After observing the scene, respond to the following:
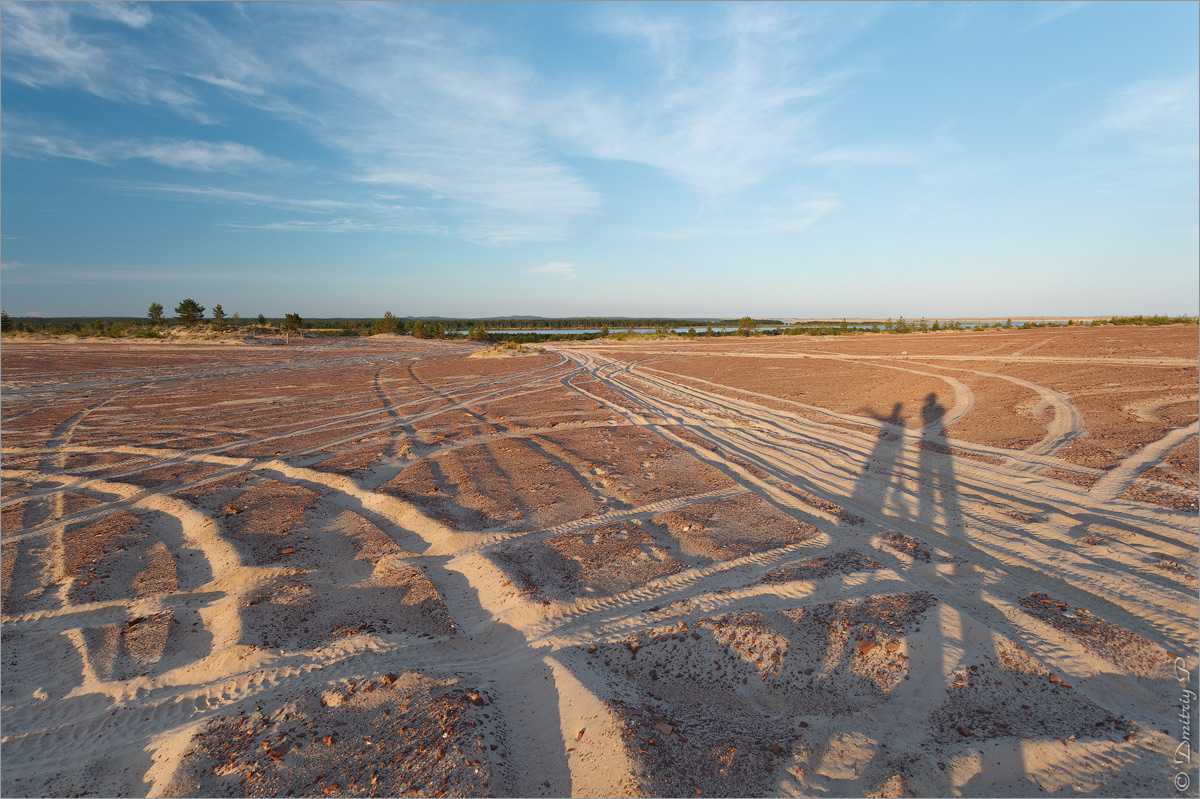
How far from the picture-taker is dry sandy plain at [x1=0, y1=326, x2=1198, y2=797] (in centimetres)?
266

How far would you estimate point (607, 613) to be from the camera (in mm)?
4000

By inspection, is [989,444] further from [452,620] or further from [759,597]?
[452,620]

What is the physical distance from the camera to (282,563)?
4918 mm

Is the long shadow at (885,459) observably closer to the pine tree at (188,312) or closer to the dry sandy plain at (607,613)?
the dry sandy plain at (607,613)

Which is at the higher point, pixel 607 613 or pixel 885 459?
pixel 885 459

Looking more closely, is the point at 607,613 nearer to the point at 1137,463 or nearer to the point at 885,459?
the point at 885,459

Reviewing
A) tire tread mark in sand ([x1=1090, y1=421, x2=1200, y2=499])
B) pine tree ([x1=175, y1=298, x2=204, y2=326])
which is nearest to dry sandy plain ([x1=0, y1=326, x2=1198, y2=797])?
tire tread mark in sand ([x1=1090, y1=421, x2=1200, y2=499])

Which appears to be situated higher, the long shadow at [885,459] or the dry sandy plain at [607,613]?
the long shadow at [885,459]

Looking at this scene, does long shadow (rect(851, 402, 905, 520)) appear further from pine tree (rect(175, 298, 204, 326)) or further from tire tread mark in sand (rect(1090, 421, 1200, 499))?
pine tree (rect(175, 298, 204, 326))

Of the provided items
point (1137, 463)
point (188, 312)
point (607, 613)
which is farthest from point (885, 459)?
point (188, 312)

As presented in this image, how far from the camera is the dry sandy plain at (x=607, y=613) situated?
2664 mm

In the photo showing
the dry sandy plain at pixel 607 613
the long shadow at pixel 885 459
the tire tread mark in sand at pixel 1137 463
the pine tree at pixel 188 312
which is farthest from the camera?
the pine tree at pixel 188 312

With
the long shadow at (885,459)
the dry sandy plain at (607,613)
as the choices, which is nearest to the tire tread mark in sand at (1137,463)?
the dry sandy plain at (607,613)

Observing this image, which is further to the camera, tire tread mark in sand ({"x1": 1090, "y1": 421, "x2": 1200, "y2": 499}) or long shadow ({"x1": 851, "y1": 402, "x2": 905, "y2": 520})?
long shadow ({"x1": 851, "y1": 402, "x2": 905, "y2": 520})
